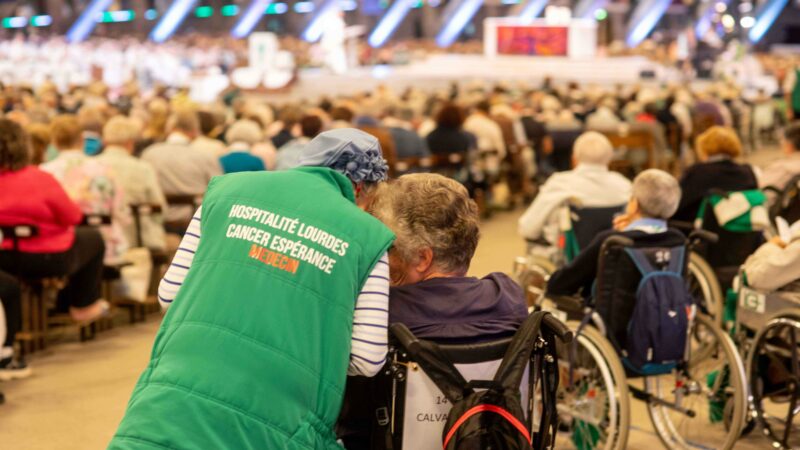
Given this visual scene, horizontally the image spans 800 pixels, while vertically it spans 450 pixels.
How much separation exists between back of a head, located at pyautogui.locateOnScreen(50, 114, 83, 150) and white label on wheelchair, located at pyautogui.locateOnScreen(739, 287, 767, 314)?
131 inches

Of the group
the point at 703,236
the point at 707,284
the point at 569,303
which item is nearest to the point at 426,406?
the point at 569,303

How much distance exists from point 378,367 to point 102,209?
154 inches

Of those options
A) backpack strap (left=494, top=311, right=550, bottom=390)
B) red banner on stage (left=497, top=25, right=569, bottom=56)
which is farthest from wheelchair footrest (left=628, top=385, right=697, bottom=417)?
red banner on stage (left=497, top=25, right=569, bottom=56)

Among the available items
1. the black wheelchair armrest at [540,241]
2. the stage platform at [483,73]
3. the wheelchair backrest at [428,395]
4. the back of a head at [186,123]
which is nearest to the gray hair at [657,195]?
the black wheelchair armrest at [540,241]

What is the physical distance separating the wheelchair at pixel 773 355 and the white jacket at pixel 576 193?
116cm

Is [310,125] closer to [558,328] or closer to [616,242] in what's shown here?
[616,242]

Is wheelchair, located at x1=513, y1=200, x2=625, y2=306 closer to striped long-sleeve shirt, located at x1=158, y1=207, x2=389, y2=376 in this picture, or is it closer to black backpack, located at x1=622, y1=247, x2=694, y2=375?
black backpack, located at x1=622, y1=247, x2=694, y2=375

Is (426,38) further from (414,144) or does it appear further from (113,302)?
(113,302)

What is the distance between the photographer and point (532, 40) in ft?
88.6

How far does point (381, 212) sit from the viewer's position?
259 cm

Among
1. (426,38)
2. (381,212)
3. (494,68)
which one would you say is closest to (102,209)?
(381,212)

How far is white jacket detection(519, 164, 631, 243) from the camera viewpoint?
5.35m

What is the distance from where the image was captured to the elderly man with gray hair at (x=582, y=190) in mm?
5352

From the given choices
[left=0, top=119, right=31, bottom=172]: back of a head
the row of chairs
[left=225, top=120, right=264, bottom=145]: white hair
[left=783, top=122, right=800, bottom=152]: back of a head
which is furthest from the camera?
[left=225, top=120, right=264, bottom=145]: white hair
